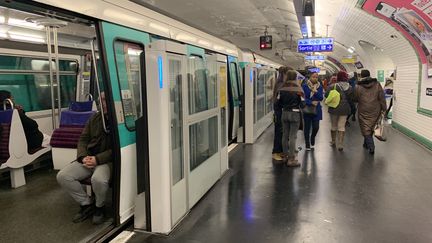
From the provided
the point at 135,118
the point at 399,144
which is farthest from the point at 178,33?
the point at 399,144

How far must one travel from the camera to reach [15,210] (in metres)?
3.92

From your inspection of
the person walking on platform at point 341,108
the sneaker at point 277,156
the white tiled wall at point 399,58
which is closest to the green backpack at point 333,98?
the person walking on platform at point 341,108

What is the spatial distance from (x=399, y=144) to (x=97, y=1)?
7349 millimetres

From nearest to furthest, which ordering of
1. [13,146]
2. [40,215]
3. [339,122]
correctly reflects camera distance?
1. [40,215]
2. [13,146]
3. [339,122]

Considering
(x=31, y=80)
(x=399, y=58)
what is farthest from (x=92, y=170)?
(x=399, y=58)

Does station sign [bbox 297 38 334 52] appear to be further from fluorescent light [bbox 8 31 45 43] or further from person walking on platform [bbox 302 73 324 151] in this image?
fluorescent light [bbox 8 31 45 43]

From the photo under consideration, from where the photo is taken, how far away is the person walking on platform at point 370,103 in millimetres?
6598

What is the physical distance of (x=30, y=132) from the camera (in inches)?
199

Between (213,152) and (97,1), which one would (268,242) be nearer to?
(213,152)

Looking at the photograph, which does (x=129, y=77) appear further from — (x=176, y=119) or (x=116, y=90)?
(x=176, y=119)

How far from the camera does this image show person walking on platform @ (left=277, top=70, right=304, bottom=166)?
560 centimetres

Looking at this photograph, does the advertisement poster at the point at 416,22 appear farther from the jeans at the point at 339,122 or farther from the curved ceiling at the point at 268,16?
the jeans at the point at 339,122

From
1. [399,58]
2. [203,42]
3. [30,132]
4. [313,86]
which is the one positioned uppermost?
[203,42]

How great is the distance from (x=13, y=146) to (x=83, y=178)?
1718 millimetres
